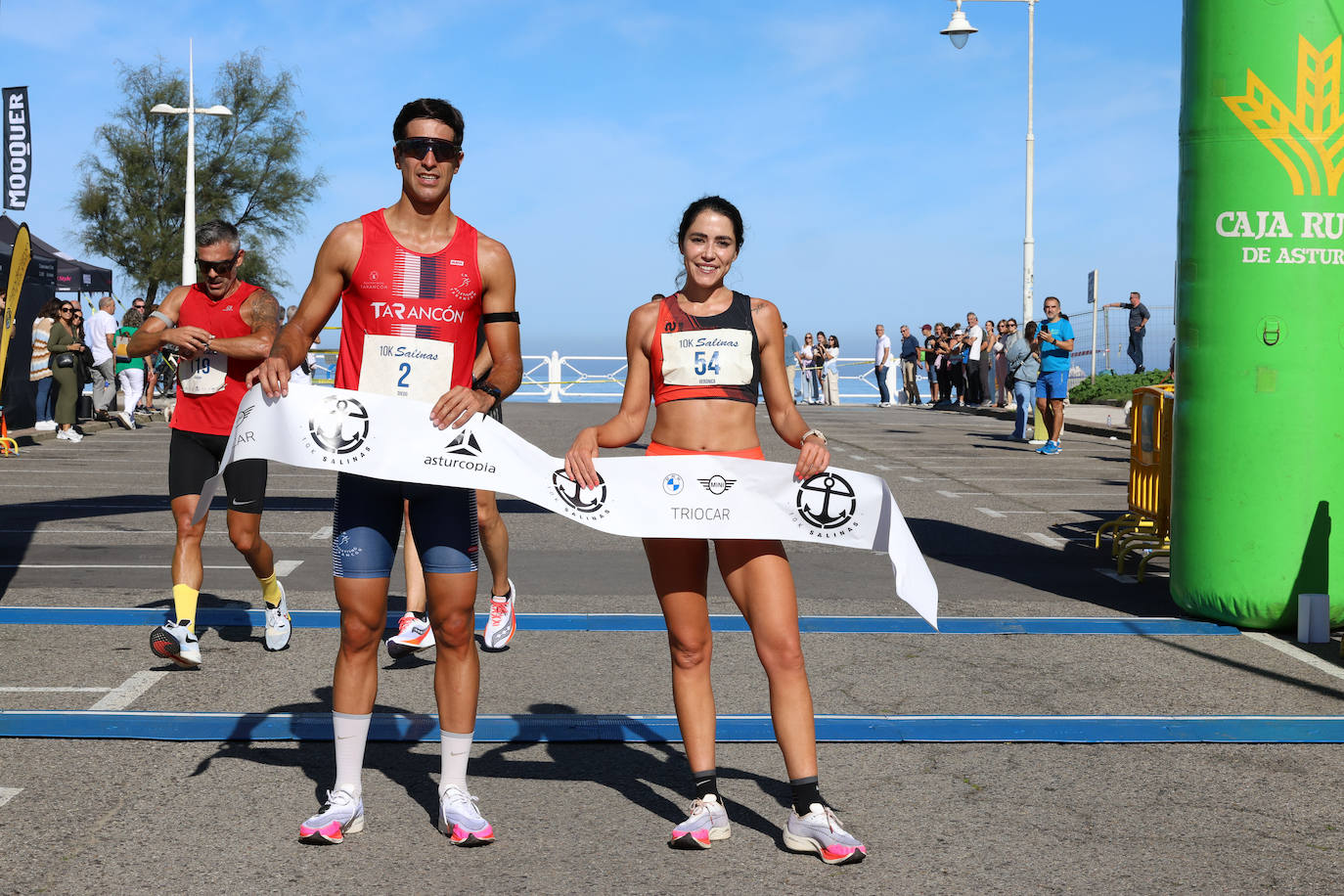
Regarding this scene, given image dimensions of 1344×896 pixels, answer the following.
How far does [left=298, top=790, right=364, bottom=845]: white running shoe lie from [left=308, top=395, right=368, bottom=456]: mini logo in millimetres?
1040

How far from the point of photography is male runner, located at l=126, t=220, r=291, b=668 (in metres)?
6.49

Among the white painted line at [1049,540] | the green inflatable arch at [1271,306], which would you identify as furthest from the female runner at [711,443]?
the white painted line at [1049,540]

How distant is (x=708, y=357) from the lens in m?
4.44

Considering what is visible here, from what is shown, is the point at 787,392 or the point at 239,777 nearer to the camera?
the point at 787,392

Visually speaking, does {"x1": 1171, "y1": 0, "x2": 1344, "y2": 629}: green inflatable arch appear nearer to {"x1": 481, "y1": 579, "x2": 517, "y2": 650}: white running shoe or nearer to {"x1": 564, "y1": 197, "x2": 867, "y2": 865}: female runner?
{"x1": 481, "y1": 579, "x2": 517, "y2": 650}: white running shoe

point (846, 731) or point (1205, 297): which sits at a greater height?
point (1205, 297)

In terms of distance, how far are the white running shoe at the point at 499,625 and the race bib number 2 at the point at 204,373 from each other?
171cm

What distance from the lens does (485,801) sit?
4.73 meters

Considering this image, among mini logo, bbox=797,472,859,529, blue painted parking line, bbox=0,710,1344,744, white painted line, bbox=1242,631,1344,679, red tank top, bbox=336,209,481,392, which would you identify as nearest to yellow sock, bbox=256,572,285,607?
blue painted parking line, bbox=0,710,1344,744

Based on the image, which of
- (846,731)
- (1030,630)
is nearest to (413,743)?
(846,731)

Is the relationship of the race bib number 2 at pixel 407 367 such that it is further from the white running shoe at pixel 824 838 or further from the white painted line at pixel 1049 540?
the white painted line at pixel 1049 540

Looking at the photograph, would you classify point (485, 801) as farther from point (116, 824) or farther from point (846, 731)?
point (846, 731)

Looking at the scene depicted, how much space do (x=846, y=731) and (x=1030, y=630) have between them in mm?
2528

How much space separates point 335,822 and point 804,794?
139 cm
